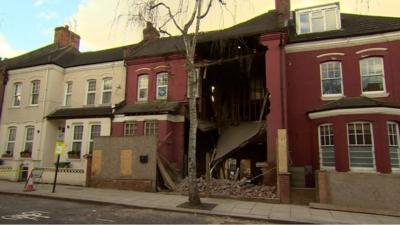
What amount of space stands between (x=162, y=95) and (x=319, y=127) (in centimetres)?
903

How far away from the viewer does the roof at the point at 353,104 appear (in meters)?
13.6

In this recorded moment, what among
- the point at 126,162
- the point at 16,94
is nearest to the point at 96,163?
the point at 126,162

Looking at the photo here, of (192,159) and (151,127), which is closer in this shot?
(192,159)

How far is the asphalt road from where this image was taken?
8.40 m

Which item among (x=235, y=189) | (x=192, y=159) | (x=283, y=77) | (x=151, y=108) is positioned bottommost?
(x=235, y=189)

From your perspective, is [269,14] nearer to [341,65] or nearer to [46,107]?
[341,65]

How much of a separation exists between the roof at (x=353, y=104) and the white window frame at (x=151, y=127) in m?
8.20

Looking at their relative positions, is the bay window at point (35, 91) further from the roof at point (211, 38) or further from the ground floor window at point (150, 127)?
the ground floor window at point (150, 127)

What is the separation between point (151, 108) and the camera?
58.3 feet

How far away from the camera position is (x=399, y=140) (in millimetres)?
14062

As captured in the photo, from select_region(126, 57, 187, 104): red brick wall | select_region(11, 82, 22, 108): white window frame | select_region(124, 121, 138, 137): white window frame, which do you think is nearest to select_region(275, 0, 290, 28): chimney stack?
select_region(126, 57, 187, 104): red brick wall

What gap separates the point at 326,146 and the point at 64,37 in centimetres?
2220

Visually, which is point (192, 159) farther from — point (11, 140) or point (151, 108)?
point (11, 140)

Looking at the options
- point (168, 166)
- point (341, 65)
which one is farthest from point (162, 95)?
point (341, 65)
